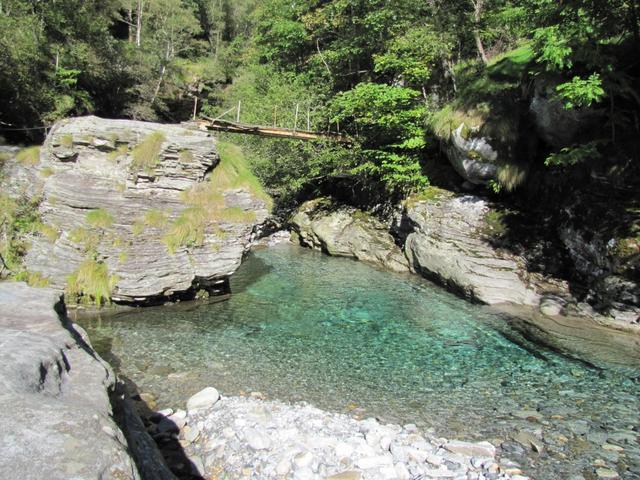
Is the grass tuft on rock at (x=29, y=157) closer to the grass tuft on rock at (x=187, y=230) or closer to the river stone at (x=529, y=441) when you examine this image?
the grass tuft on rock at (x=187, y=230)

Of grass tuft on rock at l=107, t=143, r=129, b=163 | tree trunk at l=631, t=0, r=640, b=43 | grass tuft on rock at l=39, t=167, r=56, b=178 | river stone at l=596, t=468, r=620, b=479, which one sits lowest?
river stone at l=596, t=468, r=620, b=479

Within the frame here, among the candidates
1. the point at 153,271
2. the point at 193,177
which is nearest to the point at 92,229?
the point at 153,271

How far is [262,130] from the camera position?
21.8 m

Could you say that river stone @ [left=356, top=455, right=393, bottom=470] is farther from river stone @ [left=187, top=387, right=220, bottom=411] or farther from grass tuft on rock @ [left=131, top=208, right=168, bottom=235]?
grass tuft on rock @ [left=131, top=208, right=168, bottom=235]

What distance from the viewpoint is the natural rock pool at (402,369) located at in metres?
6.80

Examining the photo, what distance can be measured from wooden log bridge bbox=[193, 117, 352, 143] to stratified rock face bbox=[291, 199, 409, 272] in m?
3.85

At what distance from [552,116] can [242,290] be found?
1165cm

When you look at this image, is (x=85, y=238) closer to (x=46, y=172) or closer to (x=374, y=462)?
(x=46, y=172)

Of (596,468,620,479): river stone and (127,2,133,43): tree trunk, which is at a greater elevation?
(127,2,133,43): tree trunk

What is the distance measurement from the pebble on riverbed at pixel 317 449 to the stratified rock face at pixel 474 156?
1224 cm

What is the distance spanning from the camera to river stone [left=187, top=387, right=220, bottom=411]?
7.28 metres

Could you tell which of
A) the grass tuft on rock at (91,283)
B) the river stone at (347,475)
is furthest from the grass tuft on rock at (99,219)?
the river stone at (347,475)

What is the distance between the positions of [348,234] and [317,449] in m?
15.4

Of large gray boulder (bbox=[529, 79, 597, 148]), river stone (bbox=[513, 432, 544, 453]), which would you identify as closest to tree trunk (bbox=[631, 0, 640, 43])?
large gray boulder (bbox=[529, 79, 597, 148])
